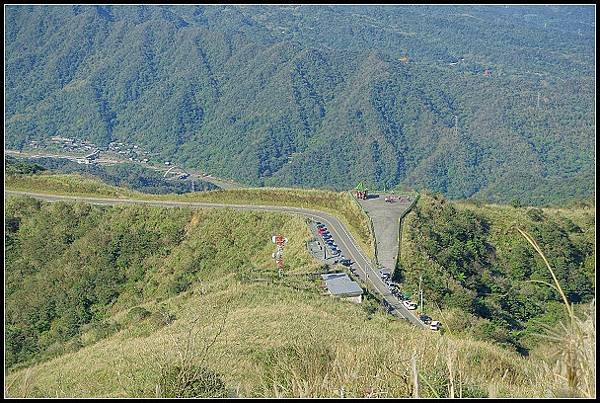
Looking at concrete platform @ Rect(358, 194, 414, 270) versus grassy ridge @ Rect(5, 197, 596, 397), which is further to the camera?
concrete platform @ Rect(358, 194, 414, 270)

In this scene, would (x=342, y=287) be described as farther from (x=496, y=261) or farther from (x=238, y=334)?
(x=496, y=261)

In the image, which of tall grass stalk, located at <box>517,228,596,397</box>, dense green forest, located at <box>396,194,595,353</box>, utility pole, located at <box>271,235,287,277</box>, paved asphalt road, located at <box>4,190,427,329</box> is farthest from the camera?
utility pole, located at <box>271,235,287,277</box>

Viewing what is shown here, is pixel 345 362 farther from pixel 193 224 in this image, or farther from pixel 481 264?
pixel 193 224

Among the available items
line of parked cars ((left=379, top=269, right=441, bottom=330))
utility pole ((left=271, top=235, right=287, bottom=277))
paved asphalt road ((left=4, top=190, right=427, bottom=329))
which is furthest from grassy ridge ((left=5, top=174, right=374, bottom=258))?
line of parked cars ((left=379, top=269, right=441, bottom=330))

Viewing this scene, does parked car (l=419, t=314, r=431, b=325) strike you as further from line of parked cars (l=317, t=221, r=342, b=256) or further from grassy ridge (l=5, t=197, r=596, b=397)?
line of parked cars (l=317, t=221, r=342, b=256)

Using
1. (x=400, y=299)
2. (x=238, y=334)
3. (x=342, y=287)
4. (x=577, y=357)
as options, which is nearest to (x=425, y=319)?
(x=400, y=299)

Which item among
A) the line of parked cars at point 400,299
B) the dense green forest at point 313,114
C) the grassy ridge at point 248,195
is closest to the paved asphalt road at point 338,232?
the line of parked cars at point 400,299
